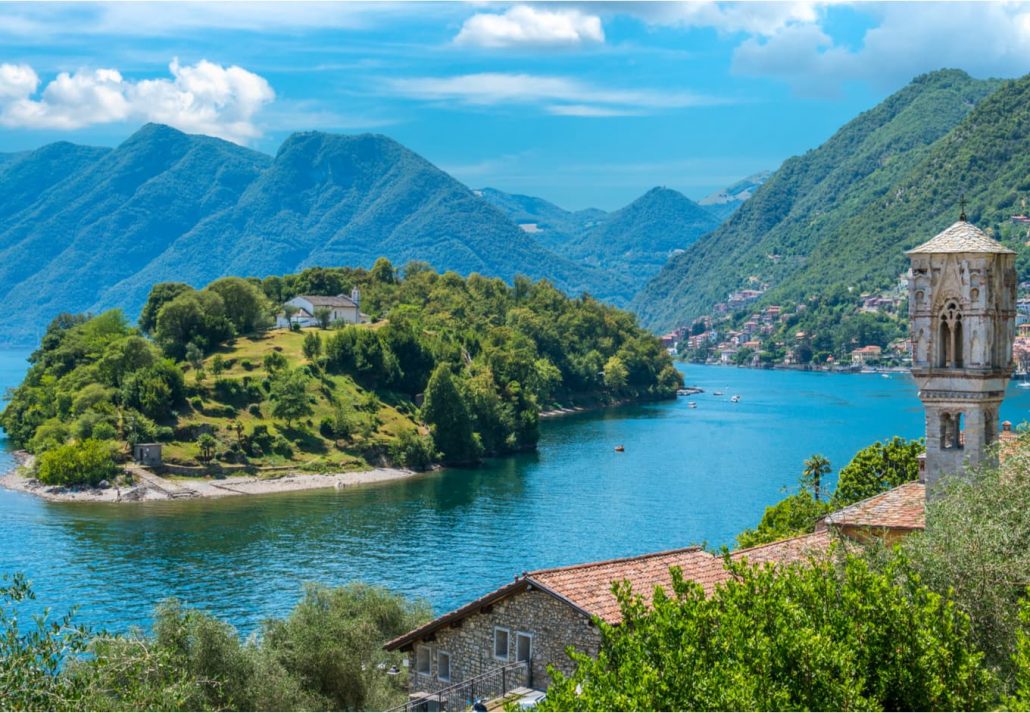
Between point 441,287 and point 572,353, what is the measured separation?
22280mm

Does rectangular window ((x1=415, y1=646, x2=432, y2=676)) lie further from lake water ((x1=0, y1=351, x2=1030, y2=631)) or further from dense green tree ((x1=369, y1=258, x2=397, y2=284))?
dense green tree ((x1=369, y1=258, x2=397, y2=284))

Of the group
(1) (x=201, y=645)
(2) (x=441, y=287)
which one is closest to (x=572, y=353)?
(2) (x=441, y=287)

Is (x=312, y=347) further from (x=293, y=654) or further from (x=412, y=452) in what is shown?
(x=293, y=654)

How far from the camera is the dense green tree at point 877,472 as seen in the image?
5316 centimetres

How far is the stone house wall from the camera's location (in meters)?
24.2

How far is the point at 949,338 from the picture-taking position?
28.4 m

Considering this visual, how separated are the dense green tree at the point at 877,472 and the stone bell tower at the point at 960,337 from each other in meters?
24.3

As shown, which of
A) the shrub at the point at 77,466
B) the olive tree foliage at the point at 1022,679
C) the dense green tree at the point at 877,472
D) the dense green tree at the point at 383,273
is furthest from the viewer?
the dense green tree at the point at 383,273

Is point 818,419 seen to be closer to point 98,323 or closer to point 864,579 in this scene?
point 98,323

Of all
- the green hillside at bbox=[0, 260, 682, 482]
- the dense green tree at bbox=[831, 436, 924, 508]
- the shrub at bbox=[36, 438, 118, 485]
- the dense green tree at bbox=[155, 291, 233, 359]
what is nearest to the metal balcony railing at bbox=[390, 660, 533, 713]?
the dense green tree at bbox=[831, 436, 924, 508]

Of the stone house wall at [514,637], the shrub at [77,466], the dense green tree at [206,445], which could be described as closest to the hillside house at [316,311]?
the dense green tree at [206,445]

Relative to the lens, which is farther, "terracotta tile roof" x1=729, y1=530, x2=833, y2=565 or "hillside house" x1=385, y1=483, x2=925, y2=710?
"terracotta tile roof" x1=729, y1=530, x2=833, y2=565

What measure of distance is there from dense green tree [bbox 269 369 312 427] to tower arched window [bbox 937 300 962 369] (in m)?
78.0

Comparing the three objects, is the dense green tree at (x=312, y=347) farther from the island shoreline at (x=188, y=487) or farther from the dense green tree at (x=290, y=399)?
the island shoreline at (x=188, y=487)
